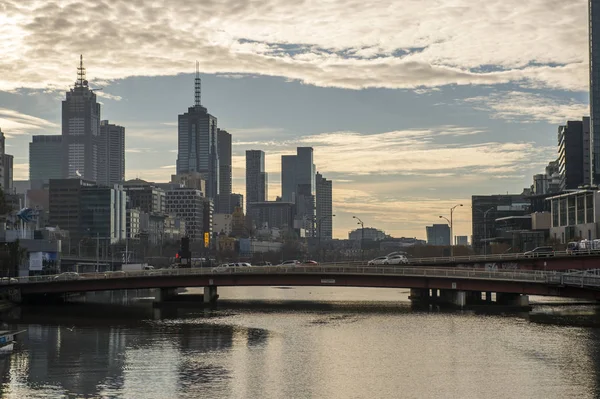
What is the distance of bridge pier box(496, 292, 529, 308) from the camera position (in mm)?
127812

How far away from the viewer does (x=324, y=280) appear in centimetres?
13200

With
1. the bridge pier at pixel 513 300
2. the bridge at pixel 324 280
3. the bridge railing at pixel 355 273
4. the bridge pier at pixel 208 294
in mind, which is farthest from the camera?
the bridge pier at pixel 208 294

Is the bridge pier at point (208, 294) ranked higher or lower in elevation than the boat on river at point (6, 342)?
higher

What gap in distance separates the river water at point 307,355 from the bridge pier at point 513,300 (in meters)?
6.05

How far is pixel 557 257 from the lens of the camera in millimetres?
133250

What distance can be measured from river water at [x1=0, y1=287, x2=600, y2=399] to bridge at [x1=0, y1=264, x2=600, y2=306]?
14.4ft

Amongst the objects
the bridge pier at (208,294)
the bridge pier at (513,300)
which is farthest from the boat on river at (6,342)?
the bridge pier at (513,300)

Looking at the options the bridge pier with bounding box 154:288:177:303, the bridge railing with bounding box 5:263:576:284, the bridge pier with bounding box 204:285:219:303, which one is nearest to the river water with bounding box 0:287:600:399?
the bridge railing with bounding box 5:263:576:284

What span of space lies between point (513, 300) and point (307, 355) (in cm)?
5996

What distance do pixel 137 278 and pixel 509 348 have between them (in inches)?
2711

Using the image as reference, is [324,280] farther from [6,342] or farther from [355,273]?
[6,342]

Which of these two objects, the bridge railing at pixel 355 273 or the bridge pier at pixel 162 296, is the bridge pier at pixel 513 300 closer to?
the bridge railing at pixel 355 273

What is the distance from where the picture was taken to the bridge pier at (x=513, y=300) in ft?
419

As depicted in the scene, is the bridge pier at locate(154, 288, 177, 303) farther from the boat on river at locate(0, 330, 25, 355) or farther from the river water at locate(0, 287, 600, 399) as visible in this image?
the boat on river at locate(0, 330, 25, 355)
